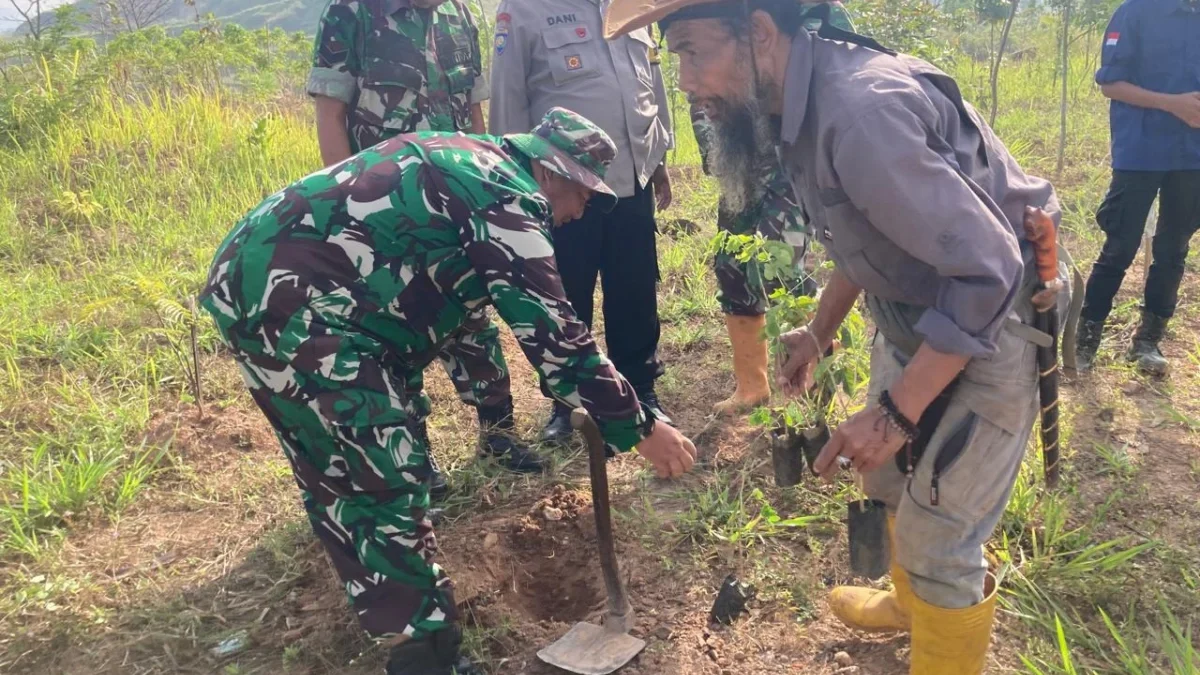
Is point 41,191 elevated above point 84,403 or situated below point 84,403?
above

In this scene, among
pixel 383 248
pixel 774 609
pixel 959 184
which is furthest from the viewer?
pixel 774 609

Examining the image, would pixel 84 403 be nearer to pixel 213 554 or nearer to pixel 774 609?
pixel 213 554

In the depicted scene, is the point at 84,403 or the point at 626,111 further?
the point at 84,403

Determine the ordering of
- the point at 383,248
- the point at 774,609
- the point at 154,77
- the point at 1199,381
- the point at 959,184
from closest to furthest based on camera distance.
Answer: the point at 959,184
the point at 383,248
the point at 774,609
the point at 1199,381
the point at 154,77

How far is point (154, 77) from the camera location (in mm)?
7613

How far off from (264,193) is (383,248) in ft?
15.8

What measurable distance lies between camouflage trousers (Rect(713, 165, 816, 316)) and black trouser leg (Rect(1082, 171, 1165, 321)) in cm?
142

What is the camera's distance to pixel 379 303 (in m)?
1.98

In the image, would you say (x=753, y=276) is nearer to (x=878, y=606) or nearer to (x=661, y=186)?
(x=661, y=186)

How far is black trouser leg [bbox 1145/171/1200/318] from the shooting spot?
3.50 meters

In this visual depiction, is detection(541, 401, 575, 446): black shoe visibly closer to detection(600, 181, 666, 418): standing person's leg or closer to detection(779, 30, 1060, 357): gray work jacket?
detection(600, 181, 666, 418): standing person's leg

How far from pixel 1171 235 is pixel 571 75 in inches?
110

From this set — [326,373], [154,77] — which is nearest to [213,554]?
[326,373]

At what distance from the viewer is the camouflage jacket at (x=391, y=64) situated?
3.03 metres
